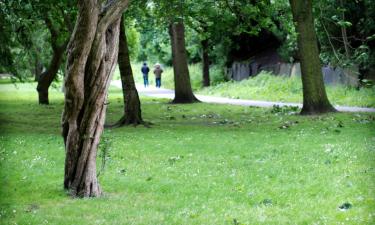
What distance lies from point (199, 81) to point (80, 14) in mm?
38889

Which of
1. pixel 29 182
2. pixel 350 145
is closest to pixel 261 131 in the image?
pixel 350 145

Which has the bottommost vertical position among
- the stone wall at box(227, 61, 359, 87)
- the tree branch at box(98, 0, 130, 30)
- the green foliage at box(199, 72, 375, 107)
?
the green foliage at box(199, 72, 375, 107)

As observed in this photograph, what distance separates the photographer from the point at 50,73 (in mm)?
31938

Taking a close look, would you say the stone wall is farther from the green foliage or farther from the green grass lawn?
the green grass lawn

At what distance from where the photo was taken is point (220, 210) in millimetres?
8172

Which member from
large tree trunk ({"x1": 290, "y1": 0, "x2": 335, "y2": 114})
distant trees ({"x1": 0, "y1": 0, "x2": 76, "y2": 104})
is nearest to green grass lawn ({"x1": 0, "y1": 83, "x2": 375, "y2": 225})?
large tree trunk ({"x1": 290, "y1": 0, "x2": 335, "y2": 114})

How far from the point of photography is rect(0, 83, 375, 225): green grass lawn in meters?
7.91

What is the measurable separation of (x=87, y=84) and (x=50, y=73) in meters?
23.5

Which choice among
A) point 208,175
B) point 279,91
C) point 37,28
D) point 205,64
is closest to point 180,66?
point 279,91

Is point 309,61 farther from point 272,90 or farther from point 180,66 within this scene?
point 272,90

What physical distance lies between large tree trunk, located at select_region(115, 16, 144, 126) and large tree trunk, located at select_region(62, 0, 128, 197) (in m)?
9.85

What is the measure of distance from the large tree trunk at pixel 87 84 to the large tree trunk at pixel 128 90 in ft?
32.3

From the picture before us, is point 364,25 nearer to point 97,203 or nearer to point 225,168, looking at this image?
point 225,168

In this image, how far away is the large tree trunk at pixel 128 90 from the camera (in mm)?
19342
